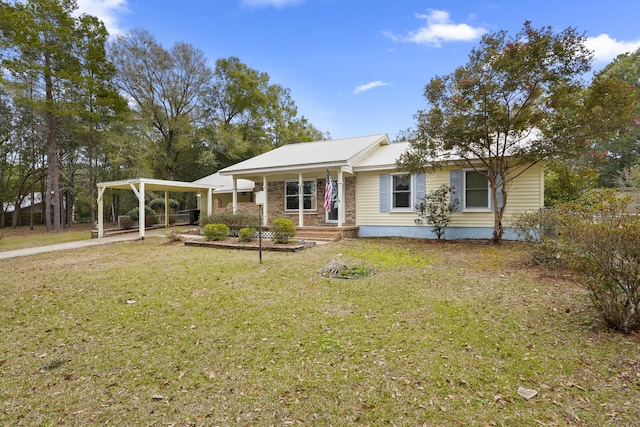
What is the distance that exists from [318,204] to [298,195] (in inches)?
46.4

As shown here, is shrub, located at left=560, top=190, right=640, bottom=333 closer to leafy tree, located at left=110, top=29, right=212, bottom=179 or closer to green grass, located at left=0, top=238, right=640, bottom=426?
green grass, located at left=0, top=238, right=640, bottom=426

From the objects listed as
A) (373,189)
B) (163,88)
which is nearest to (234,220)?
(373,189)

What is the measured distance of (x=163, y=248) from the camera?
11117 millimetres

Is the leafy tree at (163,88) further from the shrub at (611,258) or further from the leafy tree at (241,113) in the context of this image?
the shrub at (611,258)

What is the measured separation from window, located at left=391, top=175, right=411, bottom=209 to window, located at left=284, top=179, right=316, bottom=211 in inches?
149

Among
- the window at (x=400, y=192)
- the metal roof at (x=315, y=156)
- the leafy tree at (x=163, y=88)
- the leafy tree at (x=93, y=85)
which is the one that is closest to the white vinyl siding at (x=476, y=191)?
the window at (x=400, y=192)

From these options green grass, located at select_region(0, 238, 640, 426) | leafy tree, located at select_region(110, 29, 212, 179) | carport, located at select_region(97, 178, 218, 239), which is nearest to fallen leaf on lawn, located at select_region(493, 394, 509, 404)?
green grass, located at select_region(0, 238, 640, 426)

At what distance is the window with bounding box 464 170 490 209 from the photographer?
36.2ft

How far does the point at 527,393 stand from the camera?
259 cm

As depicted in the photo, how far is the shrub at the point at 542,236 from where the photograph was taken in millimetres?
6425

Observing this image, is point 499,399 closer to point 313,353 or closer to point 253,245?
point 313,353

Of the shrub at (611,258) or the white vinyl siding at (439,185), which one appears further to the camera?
the white vinyl siding at (439,185)

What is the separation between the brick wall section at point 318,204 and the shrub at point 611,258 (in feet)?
31.7

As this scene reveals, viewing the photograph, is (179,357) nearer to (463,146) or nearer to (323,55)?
(463,146)
